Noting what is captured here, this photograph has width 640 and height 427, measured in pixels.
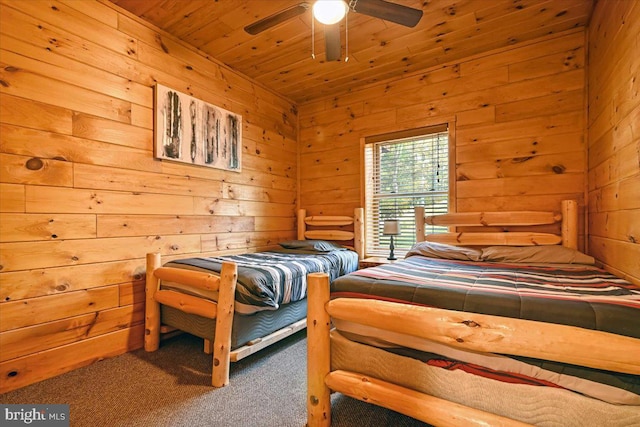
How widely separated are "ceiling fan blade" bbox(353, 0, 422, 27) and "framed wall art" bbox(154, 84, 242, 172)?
1691 mm

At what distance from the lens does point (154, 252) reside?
7.93 feet

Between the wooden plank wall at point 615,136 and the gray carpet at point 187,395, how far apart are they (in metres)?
1.62

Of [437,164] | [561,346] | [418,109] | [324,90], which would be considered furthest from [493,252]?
[324,90]

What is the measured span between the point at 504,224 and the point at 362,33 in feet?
6.99

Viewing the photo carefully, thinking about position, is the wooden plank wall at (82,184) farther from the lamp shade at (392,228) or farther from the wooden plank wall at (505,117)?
the wooden plank wall at (505,117)

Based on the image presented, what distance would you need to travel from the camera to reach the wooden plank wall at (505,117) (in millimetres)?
2521

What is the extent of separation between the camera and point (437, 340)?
1093mm

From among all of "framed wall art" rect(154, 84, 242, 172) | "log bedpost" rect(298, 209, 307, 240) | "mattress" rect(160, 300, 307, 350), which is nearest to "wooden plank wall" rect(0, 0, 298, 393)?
"framed wall art" rect(154, 84, 242, 172)

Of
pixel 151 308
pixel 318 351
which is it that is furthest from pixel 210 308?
pixel 318 351

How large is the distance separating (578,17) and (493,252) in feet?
6.56

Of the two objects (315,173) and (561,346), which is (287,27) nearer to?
(315,173)

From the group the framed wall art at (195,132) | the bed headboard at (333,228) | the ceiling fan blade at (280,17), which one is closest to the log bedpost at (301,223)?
the bed headboard at (333,228)

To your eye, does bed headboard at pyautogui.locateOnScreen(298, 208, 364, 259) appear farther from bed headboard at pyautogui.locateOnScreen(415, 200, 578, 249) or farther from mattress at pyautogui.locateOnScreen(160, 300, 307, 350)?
mattress at pyautogui.locateOnScreen(160, 300, 307, 350)

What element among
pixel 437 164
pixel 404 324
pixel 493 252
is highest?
pixel 437 164
